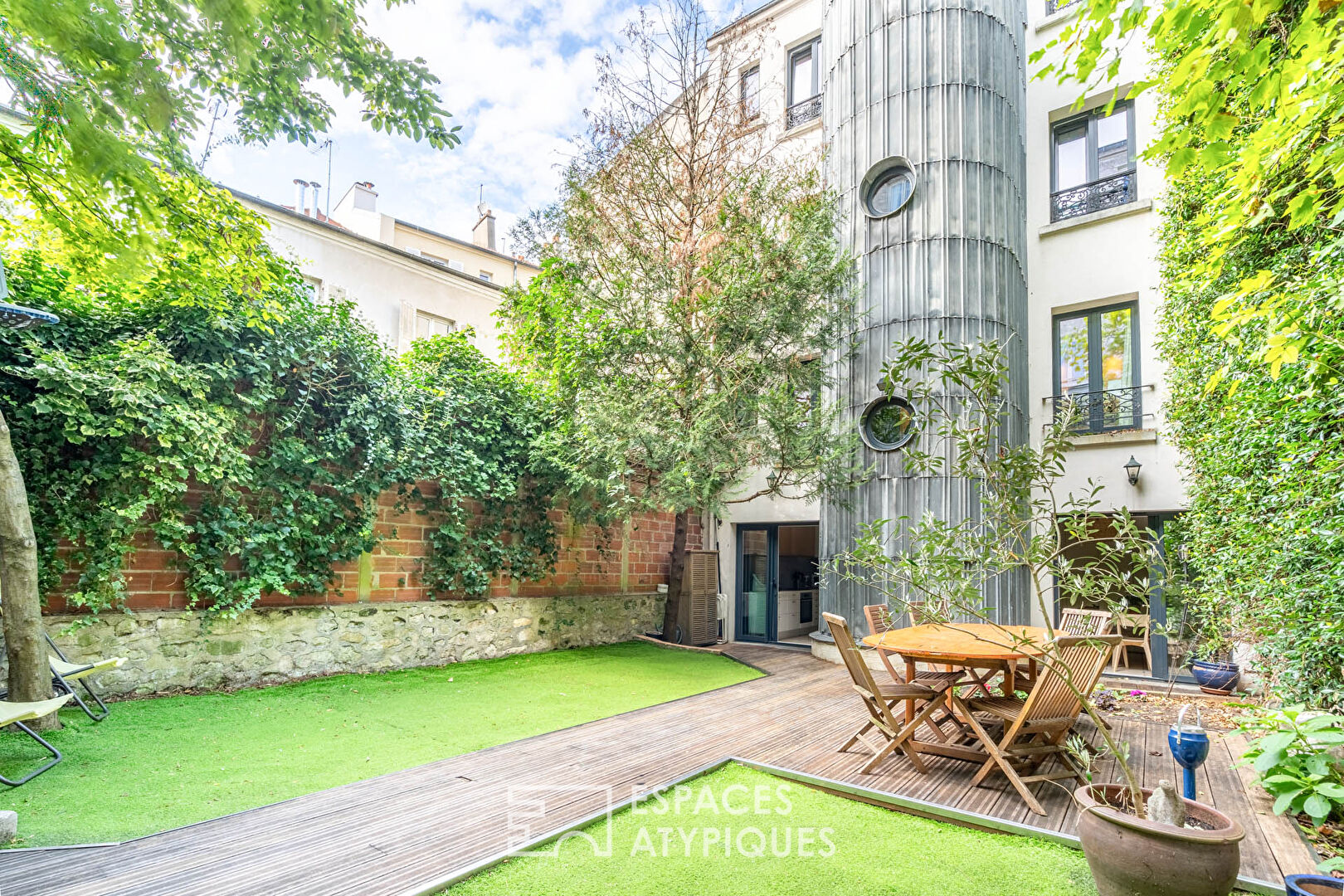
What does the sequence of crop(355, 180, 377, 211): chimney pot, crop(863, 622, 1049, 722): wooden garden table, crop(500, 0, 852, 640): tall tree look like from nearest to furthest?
crop(863, 622, 1049, 722): wooden garden table
crop(500, 0, 852, 640): tall tree
crop(355, 180, 377, 211): chimney pot

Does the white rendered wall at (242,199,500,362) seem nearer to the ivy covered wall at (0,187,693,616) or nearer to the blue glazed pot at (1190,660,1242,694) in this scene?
the ivy covered wall at (0,187,693,616)

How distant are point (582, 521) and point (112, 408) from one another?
17.0 feet

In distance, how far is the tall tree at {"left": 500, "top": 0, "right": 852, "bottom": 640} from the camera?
746 cm

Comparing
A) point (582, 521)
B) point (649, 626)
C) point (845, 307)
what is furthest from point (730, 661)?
point (845, 307)

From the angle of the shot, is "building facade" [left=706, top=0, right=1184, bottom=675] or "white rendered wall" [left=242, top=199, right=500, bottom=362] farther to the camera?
"white rendered wall" [left=242, top=199, right=500, bottom=362]

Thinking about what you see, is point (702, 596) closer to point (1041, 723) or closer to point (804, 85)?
point (1041, 723)

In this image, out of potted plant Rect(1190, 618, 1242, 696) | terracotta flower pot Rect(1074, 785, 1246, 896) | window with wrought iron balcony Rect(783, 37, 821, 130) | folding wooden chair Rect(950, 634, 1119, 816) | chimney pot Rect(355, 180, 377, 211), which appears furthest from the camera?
chimney pot Rect(355, 180, 377, 211)

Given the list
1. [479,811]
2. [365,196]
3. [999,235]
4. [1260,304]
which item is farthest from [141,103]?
[365,196]

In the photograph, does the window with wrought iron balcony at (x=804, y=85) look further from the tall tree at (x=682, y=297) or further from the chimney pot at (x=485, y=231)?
the chimney pot at (x=485, y=231)

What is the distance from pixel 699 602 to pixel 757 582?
1.16 meters

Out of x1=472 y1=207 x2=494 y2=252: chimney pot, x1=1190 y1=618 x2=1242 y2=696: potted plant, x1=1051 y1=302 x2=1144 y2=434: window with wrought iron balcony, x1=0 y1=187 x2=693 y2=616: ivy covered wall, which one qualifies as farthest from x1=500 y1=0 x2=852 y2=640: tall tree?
x1=472 y1=207 x2=494 y2=252: chimney pot

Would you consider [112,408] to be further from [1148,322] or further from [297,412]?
[1148,322]

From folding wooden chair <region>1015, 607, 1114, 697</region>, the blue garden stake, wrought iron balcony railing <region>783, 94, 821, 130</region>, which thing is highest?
wrought iron balcony railing <region>783, 94, 821, 130</region>

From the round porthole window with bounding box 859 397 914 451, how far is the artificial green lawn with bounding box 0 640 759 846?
10.2ft
